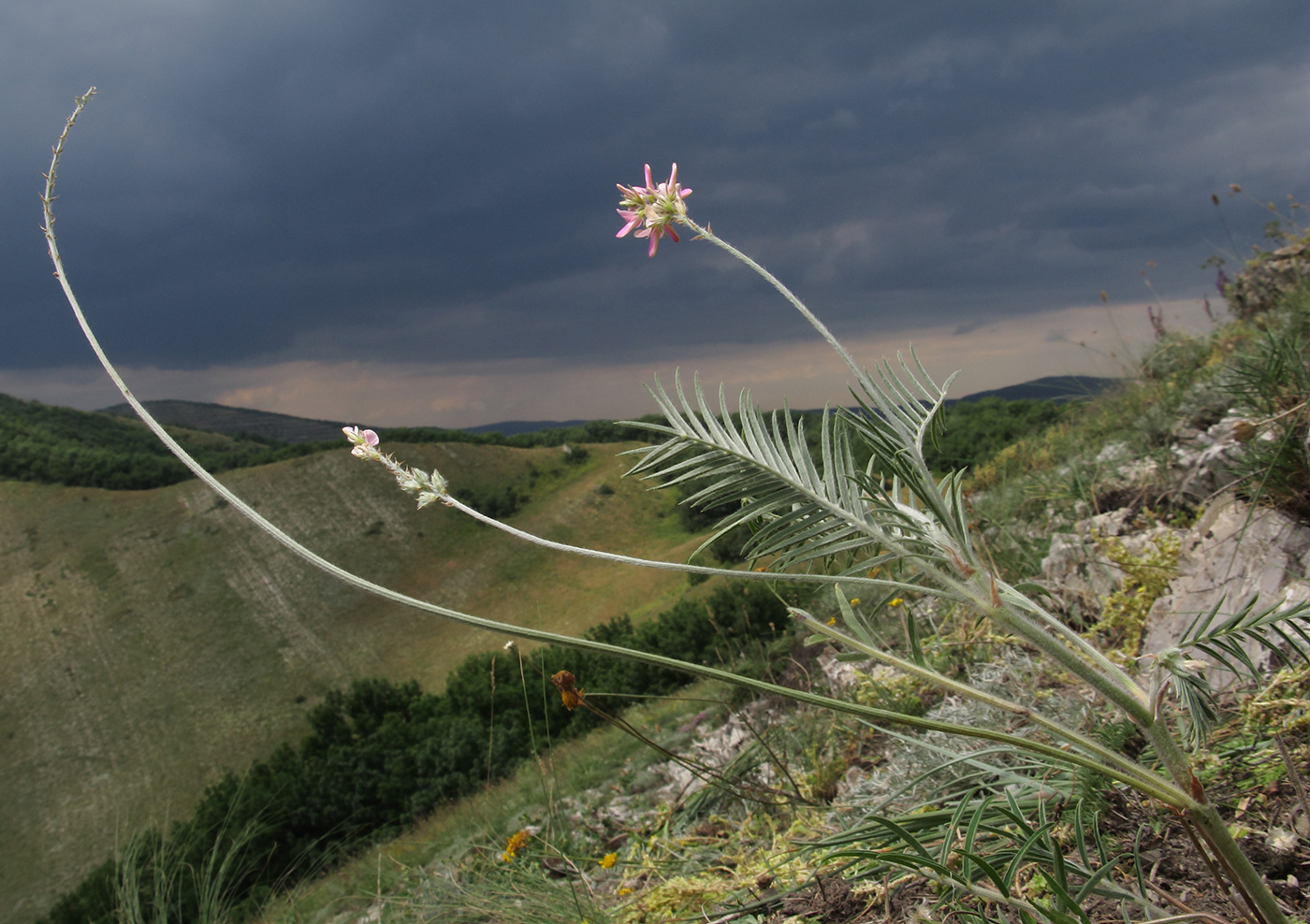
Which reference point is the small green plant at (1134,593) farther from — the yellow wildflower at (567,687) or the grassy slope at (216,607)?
the grassy slope at (216,607)

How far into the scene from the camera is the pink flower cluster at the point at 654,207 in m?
1.09

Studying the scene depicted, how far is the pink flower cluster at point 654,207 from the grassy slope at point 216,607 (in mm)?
26453

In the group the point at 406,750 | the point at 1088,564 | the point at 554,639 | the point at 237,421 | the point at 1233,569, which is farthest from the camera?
the point at 237,421

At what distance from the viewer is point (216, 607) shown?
45250 mm

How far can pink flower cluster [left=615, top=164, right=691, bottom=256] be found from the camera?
1.09 metres

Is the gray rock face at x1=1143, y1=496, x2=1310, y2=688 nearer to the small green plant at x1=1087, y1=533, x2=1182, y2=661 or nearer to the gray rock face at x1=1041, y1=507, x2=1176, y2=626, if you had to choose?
the small green plant at x1=1087, y1=533, x2=1182, y2=661

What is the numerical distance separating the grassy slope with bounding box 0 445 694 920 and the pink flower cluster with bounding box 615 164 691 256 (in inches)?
1041

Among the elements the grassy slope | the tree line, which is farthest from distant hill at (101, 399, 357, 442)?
the tree line

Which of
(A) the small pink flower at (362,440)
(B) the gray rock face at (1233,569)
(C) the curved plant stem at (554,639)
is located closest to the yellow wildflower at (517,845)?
(A) the small pink flower at (362,440)

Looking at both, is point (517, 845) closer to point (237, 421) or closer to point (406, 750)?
point (406, 750)

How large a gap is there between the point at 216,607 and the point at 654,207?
54.6m

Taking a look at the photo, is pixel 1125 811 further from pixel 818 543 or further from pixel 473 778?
pixel 473 778

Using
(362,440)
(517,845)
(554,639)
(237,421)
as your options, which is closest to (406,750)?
(517,845)

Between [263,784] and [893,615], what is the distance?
17048mm
